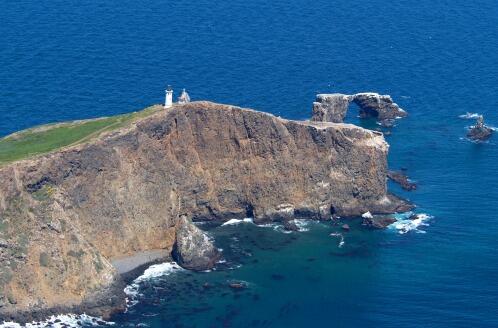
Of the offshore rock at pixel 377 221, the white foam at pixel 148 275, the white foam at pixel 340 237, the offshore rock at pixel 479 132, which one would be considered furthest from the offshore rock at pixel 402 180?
the white foam at pixel 148 275

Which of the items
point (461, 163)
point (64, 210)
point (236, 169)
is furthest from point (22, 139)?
point (461, 163)

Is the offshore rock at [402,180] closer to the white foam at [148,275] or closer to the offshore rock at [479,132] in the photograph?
the offshore rock at [479,132]

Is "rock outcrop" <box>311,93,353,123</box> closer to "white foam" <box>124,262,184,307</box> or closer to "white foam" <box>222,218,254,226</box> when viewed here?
"white foam" <box>222,218,254,226</box>

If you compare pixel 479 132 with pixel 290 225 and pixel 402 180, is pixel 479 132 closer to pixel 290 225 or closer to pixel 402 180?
pixel 402 180

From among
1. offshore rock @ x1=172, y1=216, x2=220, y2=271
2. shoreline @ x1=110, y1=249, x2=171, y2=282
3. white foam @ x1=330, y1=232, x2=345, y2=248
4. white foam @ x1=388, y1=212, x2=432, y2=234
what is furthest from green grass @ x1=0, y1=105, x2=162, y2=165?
white foam @ x1=388, y1=212, x2=432, y2=234

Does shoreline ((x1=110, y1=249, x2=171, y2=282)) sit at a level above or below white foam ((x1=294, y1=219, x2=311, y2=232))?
below
